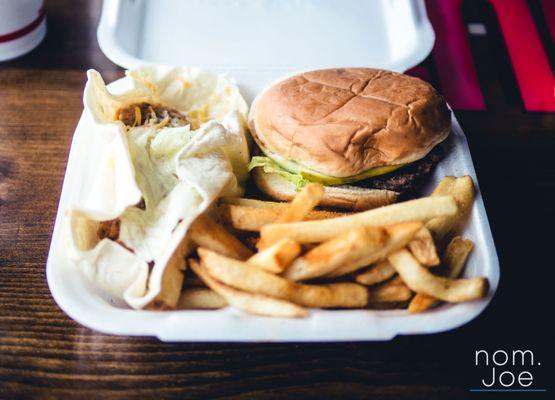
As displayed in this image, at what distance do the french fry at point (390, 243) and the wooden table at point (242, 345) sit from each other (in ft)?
0.82

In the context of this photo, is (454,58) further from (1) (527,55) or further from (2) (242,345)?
(2) (242,345)

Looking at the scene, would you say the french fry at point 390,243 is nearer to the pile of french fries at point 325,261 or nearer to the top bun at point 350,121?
the pile of french fries at point 325,261

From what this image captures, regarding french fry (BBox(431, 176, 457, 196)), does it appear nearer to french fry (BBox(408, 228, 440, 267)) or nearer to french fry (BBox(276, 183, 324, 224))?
french fry (BBox(408, 228, 440, 267))

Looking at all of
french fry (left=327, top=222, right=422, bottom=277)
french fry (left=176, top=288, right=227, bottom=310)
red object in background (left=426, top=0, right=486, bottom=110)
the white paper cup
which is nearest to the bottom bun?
french fry (left=327, top=222, right=422, bottom=277)

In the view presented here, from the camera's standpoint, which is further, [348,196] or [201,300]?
[348,196]

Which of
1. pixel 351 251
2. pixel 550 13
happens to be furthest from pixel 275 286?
pixel 550 13

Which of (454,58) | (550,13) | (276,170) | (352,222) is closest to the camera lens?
(352,222)

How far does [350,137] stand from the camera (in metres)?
1.63

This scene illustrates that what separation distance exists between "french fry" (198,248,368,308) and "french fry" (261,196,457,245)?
0.11 m

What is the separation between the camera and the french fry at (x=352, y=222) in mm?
1363

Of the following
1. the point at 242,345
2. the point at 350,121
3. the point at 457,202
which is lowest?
the point at 242,345

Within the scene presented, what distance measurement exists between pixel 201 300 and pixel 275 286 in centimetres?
21


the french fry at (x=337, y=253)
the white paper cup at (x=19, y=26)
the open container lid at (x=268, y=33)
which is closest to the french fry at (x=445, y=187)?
the french fry at (x=337, y=253)

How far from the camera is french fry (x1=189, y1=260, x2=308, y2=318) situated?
127 centimetres
